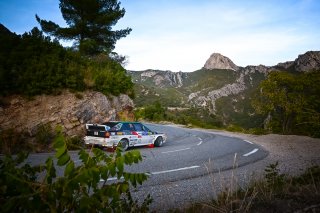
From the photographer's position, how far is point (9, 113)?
12078 millimetres

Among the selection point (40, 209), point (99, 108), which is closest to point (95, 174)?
point (40, 209)

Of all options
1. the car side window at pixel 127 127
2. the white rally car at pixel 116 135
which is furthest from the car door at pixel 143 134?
the car side window at pixel 127 127

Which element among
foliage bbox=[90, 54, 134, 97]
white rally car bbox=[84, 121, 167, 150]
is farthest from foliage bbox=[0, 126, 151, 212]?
foliage bbox=[90, 54, 134, 97]

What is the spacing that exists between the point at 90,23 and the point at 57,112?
38.9ft

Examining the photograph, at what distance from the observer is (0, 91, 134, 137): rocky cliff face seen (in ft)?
39.2

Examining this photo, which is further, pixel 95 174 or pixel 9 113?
pixel 9 113

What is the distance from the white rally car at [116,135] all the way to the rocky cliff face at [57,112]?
166 centimetres

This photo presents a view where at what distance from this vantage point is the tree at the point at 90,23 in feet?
69.6

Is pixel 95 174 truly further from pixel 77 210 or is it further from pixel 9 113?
pixel 9 113

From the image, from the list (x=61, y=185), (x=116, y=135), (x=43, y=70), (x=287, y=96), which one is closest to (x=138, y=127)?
(x=116, y=135)

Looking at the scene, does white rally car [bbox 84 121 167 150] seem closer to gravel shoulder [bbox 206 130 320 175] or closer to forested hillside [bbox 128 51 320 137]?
gravel shoulder [bbox 206 130 320 175]

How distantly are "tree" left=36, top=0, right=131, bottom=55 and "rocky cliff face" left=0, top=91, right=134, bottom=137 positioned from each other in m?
7.19

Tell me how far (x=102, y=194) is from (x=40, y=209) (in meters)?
0.37

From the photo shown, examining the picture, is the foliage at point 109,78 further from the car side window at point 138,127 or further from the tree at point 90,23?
the car side window at point 138,127
